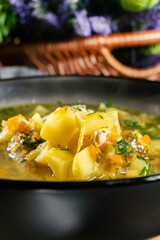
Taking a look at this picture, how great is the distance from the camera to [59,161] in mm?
1807

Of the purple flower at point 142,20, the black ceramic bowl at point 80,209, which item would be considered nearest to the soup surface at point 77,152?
the black ceramic bowl at point 80,209

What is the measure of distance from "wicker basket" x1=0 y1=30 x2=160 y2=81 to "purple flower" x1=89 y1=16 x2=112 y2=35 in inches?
13.2

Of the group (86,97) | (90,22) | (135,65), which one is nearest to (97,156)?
(86,97)

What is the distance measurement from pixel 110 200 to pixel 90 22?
335 centimetres

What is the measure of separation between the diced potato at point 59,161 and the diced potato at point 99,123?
17 centimetres

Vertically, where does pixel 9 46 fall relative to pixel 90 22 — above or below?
below

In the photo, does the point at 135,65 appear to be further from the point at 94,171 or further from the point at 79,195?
the point at 79,195

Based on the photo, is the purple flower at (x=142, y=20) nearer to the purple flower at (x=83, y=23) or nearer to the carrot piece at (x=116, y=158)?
the purple flower at (x=83, y=23)

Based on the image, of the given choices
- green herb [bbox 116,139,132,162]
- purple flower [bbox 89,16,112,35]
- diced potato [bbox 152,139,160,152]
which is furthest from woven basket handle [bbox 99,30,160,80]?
green herb [bbox 116,139,132,162]

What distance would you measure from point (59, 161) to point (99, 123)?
0.30 metres

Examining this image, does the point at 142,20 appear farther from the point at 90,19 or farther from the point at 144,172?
the point at 144,172

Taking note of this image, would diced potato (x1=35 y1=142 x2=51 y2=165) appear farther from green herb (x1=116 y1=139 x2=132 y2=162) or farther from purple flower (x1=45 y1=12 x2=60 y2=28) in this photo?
purple flower (x1=45 y1=12 x2=60 y2=28)

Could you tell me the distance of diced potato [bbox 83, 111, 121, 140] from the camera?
1921 mm

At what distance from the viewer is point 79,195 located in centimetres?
133
